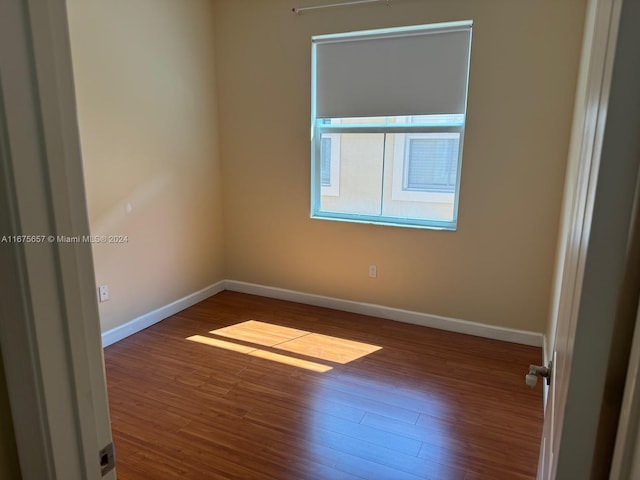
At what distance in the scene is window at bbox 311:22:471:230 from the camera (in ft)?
10.1

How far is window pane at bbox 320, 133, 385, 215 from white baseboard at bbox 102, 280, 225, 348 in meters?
1.57

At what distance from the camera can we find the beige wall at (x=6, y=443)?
25.6 inches

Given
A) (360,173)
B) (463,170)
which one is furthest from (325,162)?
(463,170)

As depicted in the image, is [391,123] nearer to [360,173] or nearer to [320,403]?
[360,173]

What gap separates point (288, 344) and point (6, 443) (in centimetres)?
252

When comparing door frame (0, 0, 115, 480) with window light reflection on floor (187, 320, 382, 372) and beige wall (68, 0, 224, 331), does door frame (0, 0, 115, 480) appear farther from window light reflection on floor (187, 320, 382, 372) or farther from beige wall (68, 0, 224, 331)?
beige wall (68, 0, 224, 331)

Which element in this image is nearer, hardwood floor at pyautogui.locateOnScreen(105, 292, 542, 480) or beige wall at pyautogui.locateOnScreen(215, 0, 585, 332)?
hardwood floor at pyautogui.locateOnScreen(105, 292, 542, 480)

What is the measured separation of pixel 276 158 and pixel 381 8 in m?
1.51

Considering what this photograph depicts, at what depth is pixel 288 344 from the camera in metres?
3.13

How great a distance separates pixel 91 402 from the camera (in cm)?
70

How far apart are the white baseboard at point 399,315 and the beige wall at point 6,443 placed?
10.3 feet

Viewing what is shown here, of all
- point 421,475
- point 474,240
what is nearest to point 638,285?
point 421,475

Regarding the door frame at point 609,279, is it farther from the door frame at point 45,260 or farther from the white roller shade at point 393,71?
the white roller shade at point 393,71

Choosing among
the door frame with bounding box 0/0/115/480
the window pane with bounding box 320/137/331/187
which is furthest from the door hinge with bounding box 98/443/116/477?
the window pane with bounding box 320/137/331/187
